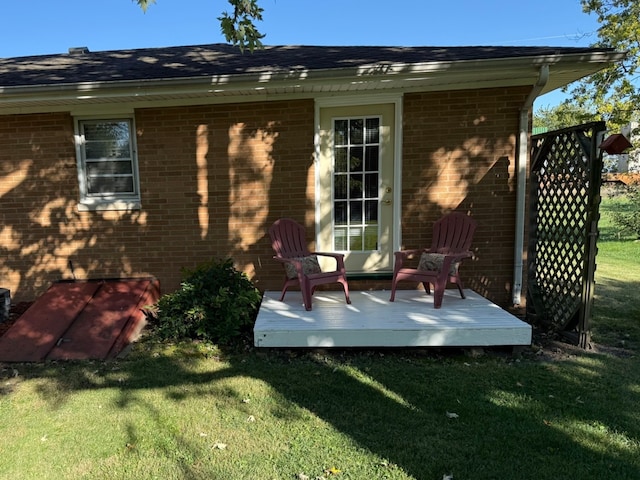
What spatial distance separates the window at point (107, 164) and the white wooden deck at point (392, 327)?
7.83ft

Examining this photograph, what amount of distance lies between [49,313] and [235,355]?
2.16 m

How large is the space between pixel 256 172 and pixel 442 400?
10.5 ft

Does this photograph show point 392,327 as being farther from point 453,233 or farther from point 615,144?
point 615,144

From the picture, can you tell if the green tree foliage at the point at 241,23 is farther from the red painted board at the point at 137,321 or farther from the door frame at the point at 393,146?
the red painted board at the point at 137,321

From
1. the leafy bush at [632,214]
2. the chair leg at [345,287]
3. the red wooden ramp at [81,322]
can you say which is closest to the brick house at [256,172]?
the red wooden ramp at [81,322]

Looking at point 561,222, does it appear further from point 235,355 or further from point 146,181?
point 146,181

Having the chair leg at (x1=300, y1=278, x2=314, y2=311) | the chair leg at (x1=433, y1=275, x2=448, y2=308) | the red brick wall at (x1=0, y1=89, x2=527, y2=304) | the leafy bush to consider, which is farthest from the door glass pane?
the leafy bush

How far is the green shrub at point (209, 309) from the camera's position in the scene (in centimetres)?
407

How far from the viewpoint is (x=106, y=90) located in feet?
13.9

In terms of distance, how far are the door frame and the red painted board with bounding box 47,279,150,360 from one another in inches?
88.4

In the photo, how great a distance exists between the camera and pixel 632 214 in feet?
32.2

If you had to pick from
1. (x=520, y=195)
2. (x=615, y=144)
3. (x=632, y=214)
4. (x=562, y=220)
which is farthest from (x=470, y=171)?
(x=632, y=214)

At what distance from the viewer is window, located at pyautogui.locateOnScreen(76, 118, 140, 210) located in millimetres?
4961

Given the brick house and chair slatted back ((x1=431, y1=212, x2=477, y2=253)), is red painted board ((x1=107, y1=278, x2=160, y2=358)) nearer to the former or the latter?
the brick house
